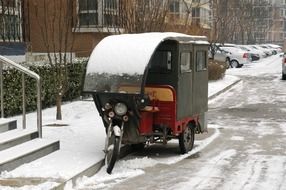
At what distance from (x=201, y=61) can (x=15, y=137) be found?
149 inches

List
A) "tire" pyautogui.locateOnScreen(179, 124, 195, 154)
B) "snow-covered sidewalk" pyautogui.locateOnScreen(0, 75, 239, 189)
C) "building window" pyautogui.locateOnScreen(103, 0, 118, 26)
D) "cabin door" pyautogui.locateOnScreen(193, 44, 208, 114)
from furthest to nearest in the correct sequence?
"building window" pyautogui.locateOnScreen(103, 0, 118, 26) → "cabin door" pyautogui.locateOnScreen(193, 44, 208, 114) → "tire" pyautogui.locateOnScreen(179, 124, 195, 154) → "snow-covered sidewalk" pyautogui.locateOnScreen(0, 75, 239, 189)

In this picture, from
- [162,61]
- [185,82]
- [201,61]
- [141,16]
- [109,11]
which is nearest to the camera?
[162,61]

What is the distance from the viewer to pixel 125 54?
885 centimetres

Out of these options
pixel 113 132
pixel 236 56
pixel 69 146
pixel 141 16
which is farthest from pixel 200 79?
pixel 236 56

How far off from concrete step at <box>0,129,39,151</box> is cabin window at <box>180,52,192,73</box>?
269 cm

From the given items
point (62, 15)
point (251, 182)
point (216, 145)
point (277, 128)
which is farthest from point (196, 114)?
point (62, 15)

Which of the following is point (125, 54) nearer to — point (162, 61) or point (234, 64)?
point (162, 61)

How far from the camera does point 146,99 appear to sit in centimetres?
883

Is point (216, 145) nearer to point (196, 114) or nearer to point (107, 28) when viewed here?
point (196, 114)

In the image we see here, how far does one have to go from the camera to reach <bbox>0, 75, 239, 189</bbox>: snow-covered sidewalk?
24.6 feet

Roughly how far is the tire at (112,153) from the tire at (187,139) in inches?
60.5

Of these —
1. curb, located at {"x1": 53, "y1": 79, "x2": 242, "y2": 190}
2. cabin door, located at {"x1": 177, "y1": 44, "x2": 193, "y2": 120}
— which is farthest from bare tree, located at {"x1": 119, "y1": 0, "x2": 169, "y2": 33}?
curb, located at {"x1": 53, "y1": 79, "x2": 242, "y2": 190}

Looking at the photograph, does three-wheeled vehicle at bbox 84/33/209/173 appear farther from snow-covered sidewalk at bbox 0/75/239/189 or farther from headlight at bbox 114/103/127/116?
snow-covered sidewalk at bbox 0/75/239/189

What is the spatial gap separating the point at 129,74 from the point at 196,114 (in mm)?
2150
